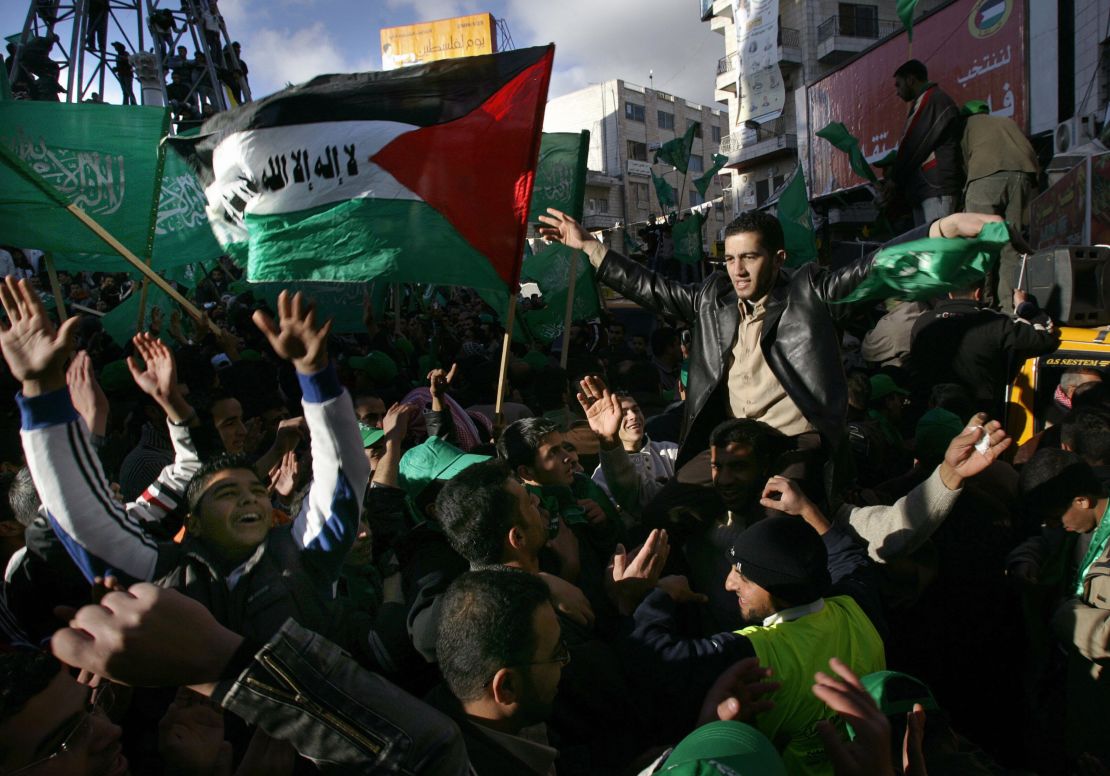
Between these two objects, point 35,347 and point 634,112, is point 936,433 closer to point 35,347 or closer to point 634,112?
point 35,347

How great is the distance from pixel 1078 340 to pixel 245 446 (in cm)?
480

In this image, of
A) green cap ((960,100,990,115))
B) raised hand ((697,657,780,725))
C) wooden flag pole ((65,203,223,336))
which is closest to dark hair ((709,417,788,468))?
raised hand ((697,657,780,725))

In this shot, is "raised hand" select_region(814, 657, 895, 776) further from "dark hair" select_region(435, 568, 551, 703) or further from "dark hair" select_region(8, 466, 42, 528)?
"dark hair" select_region(8, 466, 42, 528)

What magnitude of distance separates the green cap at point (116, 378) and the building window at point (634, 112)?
189ft

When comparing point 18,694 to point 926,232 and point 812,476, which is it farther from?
point 926,232

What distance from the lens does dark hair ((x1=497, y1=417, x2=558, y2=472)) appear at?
10.2 ft

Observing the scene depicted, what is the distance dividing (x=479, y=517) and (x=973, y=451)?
5.38 ft

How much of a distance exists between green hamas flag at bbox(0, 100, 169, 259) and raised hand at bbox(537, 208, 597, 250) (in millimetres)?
2933

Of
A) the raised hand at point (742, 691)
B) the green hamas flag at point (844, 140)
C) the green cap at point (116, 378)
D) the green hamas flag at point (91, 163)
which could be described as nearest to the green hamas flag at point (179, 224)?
the green hamas flag at point (91, 163)

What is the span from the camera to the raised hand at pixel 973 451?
8.61ft

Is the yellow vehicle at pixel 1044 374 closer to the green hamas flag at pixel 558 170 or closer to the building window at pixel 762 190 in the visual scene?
the green hamas flag at pixel 558 170

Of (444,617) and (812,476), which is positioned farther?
(812,476)

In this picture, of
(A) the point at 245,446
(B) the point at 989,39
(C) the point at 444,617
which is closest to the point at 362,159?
(A) the point at 245,446

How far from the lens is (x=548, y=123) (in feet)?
220
